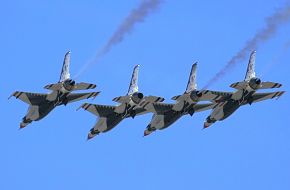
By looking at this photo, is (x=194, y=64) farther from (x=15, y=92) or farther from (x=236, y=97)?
(x=15, y=92)

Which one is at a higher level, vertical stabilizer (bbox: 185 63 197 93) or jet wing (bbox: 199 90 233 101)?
vertical stabilizer (bbox: 185 63 197 93)

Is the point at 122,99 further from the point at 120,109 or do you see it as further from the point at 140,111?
the point at 140,111

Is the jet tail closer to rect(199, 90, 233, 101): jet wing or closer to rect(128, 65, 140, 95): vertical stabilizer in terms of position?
rect(199, 90, 233, 101): jet wing

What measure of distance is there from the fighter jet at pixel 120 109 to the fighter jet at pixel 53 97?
57.3 inches

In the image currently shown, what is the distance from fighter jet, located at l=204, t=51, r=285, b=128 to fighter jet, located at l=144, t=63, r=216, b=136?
3.98ft

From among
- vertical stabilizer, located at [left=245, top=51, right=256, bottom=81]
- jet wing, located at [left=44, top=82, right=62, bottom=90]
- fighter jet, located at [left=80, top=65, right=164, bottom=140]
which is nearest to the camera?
jet wing, located at [left=44, top=82, right=62, bottom=90]

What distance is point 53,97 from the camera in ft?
609

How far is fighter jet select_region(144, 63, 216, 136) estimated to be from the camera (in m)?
185

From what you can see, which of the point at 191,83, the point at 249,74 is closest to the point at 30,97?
the point at 191,83

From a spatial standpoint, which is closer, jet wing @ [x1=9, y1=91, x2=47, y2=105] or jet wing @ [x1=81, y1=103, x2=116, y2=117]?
jet wing @ [x1=9, y1=91, x2=47, y2=105]

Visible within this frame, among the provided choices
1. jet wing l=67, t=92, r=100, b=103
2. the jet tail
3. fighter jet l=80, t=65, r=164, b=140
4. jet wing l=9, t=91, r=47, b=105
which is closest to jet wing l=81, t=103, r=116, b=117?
fighter jet l=80, t=65, r=164, b=140

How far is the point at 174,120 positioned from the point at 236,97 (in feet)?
20.6

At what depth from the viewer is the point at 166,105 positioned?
614 feet

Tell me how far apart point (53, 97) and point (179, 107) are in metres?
11.6
